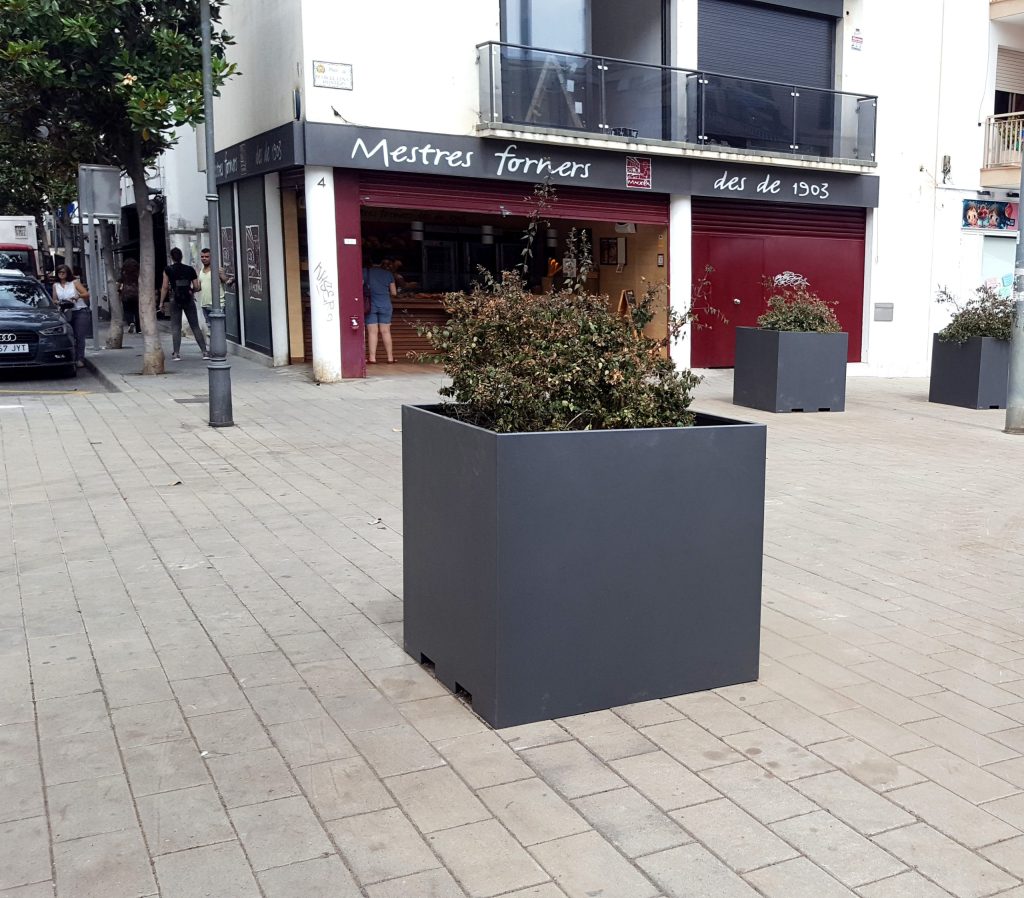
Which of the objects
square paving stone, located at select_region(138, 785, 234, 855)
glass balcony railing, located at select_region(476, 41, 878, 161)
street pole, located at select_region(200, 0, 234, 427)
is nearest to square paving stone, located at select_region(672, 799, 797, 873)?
square paving stone, located at select_region(138, 785, 234, 855)

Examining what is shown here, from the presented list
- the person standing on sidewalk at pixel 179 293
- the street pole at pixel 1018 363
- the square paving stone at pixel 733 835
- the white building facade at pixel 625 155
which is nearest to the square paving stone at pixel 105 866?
the square paving stone at pixel 733 835

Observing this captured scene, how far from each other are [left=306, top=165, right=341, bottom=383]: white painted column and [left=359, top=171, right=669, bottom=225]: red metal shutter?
0.65 meters

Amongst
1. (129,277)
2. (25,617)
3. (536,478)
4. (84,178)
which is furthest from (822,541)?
(129,277)

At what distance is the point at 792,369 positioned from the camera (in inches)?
515

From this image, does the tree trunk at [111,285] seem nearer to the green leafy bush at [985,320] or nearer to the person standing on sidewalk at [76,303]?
the person standing on sidewalk at [76,303]

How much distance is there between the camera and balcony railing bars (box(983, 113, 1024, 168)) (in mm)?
20594

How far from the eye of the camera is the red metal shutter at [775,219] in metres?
18.4

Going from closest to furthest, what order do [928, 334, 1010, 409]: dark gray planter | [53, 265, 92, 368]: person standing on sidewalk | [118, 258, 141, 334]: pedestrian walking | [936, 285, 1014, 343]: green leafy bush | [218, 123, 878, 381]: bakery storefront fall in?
[936, 285, 1014, 343]: green leafy bush
[928, 334, 1010, 409]: dark gray planter
[218, 123, 878, 381]: bakery storefront
[53, 265, 92, 368]: person standing on sidewalk
[118, 258, 141, 334]: pedestrian walking

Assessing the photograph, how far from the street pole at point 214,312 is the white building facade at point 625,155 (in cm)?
357

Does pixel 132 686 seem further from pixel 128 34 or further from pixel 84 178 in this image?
pixel 84 178

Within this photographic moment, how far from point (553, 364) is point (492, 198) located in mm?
12690

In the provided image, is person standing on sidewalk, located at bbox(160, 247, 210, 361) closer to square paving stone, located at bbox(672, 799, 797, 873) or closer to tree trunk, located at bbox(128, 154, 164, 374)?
tree trunk, located at bbox(128, 154, 164, 374)

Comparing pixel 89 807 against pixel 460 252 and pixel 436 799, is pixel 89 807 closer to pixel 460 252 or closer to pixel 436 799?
pixel 436 799

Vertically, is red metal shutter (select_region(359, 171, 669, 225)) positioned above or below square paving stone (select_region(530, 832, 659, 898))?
above
